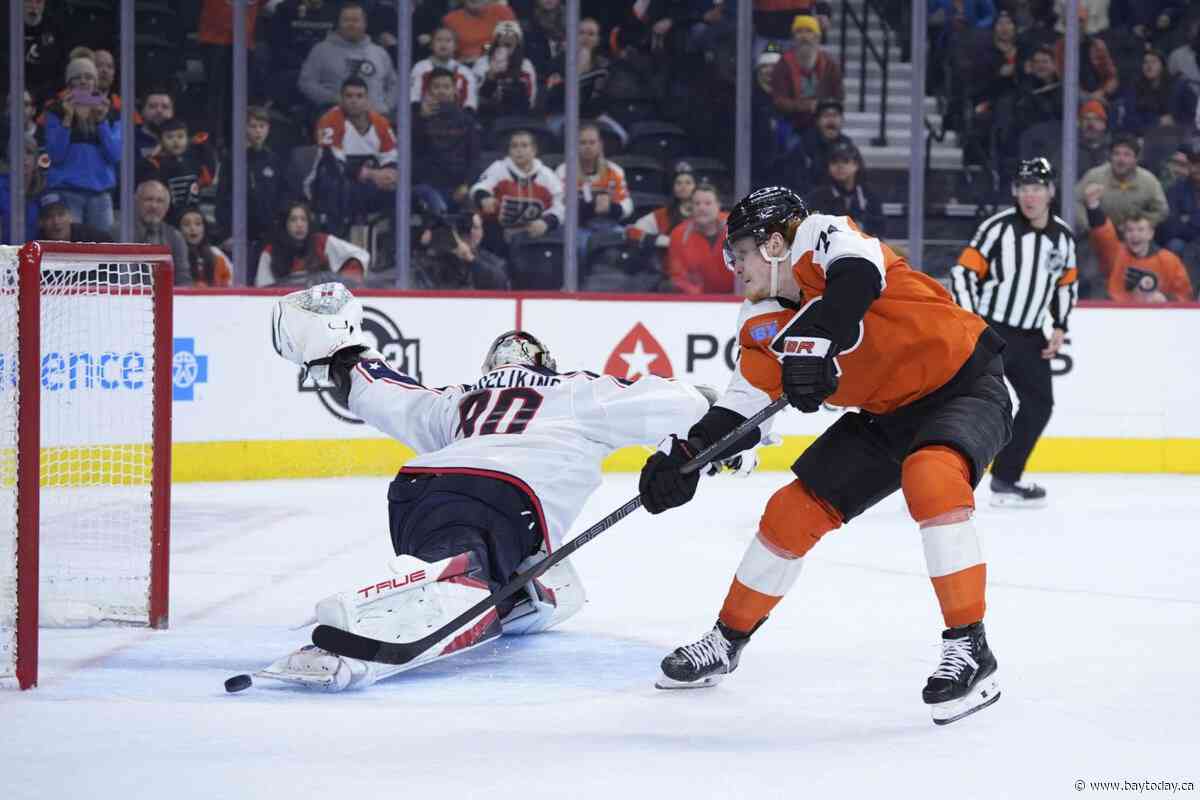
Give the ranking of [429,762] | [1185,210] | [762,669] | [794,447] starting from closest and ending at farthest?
1. [429,762]
2. [762,669]
3. [794,447]
4. [1185,210]

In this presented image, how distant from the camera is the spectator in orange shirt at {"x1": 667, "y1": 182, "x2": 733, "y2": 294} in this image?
7293mm

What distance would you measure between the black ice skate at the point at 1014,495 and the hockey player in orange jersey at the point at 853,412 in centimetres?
309

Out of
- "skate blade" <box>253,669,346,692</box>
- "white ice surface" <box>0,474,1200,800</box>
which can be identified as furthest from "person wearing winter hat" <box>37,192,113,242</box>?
"skate blade" <box>253,669,346,692</box>

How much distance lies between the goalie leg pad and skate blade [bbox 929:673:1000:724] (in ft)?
3.11

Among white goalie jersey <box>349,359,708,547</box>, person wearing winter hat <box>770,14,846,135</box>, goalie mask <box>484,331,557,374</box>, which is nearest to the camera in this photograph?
white goalie jersey <box>349,359,708,547</box>

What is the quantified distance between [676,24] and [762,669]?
17.3ft

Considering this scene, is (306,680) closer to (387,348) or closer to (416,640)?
(416,640)

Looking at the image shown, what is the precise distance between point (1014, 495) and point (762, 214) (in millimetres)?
3394

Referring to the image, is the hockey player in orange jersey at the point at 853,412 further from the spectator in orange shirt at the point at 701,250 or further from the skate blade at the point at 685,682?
the spectator in orange shirt at the point at 701,250

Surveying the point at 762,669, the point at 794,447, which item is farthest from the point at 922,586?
the point at 794,447

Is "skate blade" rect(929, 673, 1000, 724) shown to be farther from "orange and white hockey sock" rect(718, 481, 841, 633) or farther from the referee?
the referee

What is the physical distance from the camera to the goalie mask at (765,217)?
9.02ft

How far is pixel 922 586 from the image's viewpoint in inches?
163

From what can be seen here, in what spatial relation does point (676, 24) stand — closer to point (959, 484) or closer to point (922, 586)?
point (922, 586)
